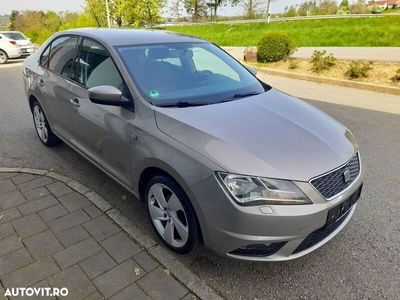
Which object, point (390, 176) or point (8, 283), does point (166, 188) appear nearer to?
point (8, 283)

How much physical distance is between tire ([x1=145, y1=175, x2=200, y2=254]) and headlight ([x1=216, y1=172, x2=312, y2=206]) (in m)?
0.40

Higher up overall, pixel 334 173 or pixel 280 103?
pixel 280 103

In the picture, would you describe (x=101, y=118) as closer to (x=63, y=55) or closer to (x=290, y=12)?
(x=63, y=55)

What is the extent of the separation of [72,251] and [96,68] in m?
1.67

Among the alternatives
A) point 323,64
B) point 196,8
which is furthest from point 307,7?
point 323,64

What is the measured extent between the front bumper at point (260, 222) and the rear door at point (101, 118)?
94 centimetres

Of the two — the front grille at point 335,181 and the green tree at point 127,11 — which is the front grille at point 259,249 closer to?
the front grille at point 335,181

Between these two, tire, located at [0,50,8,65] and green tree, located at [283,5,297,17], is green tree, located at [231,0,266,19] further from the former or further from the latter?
tire, located at [0,50,8,65]

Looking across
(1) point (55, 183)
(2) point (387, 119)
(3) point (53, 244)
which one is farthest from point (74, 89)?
(2) point (387, 119)

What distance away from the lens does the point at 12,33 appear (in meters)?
15.2

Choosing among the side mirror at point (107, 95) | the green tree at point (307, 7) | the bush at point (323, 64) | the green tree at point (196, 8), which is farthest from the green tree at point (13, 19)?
the side mirror at point (107, 95)

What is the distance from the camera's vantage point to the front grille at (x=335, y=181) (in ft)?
6.76

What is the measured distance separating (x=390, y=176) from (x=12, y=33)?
667 inches

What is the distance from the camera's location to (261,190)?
197cm
